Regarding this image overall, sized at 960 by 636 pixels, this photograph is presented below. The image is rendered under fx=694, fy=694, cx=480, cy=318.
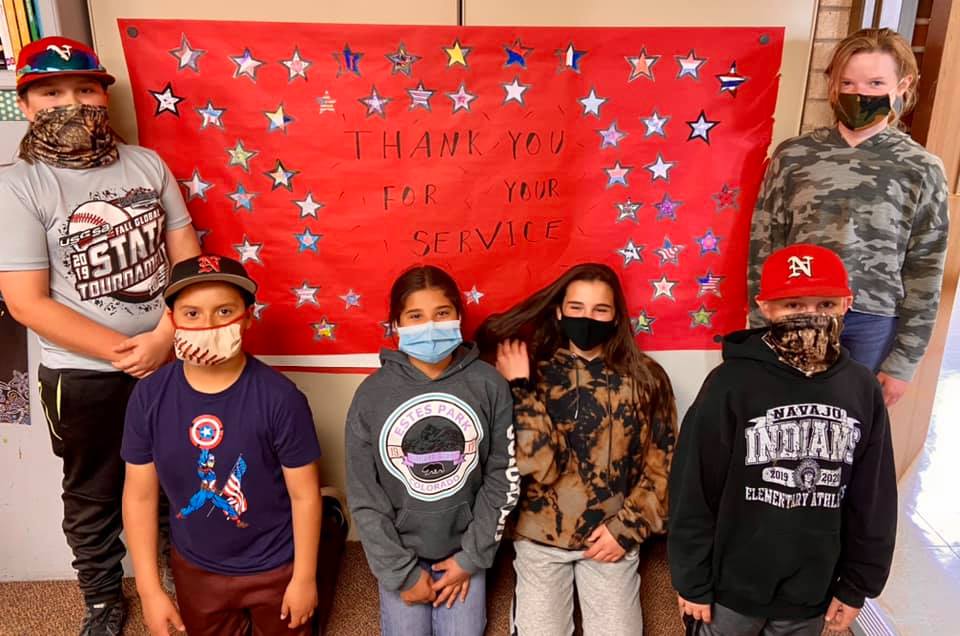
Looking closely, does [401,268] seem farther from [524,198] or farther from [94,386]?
[94,386]

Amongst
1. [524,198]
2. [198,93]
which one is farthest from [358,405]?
[198,93]

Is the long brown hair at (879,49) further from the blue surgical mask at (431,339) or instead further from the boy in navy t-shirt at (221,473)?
the boy in navy t-shirt at (221,473)

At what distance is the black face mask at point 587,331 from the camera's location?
2.15m

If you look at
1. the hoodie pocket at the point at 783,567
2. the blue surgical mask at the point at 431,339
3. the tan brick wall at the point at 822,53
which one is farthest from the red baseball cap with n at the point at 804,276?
the tan brick wall at the point at 822,53

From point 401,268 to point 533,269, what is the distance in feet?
1.53

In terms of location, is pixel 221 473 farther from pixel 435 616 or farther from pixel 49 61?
pixel 49 61

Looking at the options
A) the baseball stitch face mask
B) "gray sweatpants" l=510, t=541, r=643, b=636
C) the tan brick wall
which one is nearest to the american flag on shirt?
the baseball stitch face mask

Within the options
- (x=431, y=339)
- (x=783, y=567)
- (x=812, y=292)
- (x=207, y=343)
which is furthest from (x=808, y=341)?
(x=207, y=343)

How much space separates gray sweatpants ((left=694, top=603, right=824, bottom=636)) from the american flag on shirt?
4.16 ft

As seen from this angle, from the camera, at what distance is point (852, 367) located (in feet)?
5.36

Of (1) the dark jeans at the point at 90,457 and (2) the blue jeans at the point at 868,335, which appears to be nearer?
(1) the dark jeans at the point at 90,457

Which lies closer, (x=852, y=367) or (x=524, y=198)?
(x=852, y=367)

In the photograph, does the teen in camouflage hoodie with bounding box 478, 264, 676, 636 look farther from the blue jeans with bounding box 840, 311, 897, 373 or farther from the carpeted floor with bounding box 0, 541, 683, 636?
the blue jeans with bounding box 840, 311, 897, 373

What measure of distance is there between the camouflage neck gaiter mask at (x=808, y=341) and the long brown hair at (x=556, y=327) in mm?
649
